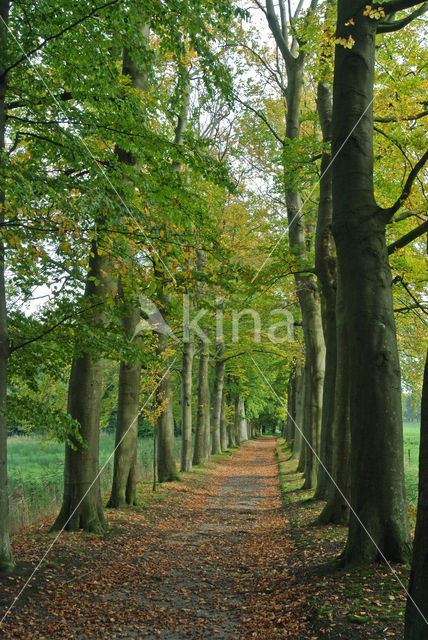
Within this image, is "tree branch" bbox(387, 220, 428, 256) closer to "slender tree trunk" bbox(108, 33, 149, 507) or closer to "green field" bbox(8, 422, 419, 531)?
"green field" bbox(8, 422, 419, 531)

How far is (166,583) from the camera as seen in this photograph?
6.70m

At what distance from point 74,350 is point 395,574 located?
4.89m

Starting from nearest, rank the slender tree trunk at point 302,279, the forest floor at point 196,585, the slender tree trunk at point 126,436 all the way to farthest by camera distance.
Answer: the forest floor at point 196,585 → the slender tree trunk at point 126,436 → the slender tree trunk at point 302,279

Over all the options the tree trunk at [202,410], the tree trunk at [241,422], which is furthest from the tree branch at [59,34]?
the tree trunk at [241,422]

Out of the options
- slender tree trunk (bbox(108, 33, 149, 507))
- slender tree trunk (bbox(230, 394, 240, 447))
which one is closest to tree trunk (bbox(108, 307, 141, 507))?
slender tree trunk (bbox(108, 33, 149, 507))

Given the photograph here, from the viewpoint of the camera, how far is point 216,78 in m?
7.50

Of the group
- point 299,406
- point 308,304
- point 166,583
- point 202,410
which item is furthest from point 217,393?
point 166,583

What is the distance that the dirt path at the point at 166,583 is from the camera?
502 cm

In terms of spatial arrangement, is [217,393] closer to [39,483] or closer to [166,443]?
[166,443]

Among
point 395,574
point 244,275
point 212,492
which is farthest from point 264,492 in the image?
point 395,574

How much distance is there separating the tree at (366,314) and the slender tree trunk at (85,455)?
4483mm

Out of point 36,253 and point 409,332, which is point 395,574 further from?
point 409,332

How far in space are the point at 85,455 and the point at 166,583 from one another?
10.0 ft

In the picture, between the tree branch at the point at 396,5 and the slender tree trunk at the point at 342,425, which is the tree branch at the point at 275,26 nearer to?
the tree branch at the point at 396,5
